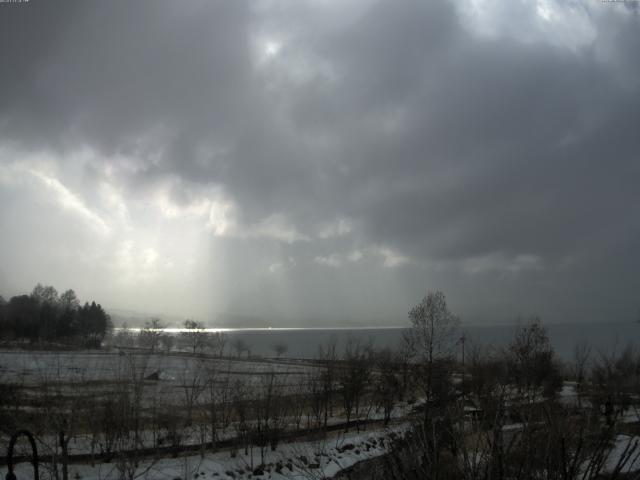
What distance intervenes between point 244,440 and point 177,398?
1479cm

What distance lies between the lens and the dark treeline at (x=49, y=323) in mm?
93812

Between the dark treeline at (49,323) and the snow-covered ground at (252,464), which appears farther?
the dark treeline at (49,323)

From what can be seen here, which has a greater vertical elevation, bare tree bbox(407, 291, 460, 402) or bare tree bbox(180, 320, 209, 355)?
bare tree bbox(407, 291, 460, 402)

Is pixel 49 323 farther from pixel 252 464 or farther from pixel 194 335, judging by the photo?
pixel 252 464

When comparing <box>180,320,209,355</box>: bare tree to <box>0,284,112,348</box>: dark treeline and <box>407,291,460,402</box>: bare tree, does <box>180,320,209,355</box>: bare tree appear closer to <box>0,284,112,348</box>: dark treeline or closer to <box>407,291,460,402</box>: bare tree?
<box>0,284,112,348</box>: dark treeline

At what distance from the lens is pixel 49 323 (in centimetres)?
9838

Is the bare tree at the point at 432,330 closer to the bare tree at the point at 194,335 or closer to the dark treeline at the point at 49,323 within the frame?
the dark treeline at the point at 49,323

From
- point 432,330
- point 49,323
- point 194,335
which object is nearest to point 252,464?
point 432,330

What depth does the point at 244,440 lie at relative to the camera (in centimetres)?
2461

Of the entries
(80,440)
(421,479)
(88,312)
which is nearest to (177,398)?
(80,440)

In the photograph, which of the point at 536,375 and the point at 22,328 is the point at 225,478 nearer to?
the point at 536,375

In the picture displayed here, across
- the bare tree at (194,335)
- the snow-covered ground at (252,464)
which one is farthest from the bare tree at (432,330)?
the bare tree at (194,335)

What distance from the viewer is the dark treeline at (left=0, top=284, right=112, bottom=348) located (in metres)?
93.8

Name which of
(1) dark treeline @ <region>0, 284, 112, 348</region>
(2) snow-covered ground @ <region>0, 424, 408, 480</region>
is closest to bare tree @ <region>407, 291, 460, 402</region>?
(2) snow-covered ground @ <region>0, 424, 408, 480</region>
